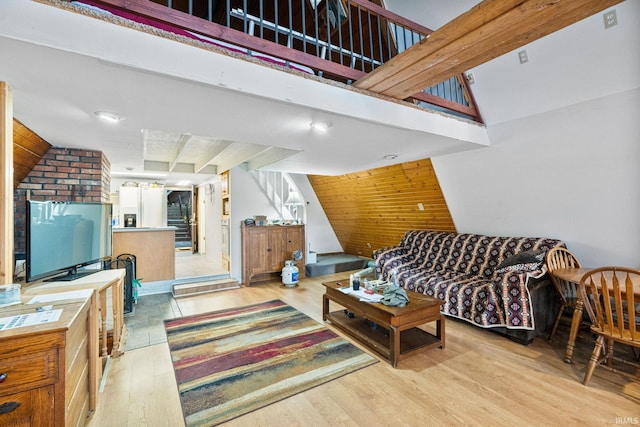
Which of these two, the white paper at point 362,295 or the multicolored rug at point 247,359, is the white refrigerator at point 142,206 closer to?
the multicolored rug at point 247,359

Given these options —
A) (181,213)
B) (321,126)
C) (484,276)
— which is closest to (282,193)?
(321,126)

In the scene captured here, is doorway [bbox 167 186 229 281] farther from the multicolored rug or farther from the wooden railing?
the wooden railing

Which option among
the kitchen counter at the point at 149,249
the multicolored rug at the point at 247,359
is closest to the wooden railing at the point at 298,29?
the multicolored rug at the point at 247,359

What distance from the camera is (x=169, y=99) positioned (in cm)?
192

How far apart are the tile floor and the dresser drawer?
1.66 m

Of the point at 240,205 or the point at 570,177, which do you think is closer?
the point at 570,177

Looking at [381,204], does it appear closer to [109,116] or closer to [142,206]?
[109,116]

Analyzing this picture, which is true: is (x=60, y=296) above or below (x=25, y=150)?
below

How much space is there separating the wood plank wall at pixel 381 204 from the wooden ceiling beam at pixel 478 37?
83.6 inches

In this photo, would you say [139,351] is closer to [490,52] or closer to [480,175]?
[490,52]

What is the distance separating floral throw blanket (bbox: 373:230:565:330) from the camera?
2727mm

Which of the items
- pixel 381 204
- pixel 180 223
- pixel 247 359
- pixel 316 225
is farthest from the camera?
pixel 180 223

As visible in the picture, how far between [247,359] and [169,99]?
2.13m

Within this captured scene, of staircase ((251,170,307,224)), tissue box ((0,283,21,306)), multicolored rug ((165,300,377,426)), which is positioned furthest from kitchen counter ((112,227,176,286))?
tissue box ((0,283,21,306))
